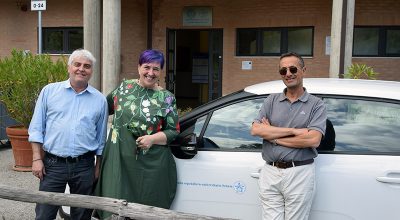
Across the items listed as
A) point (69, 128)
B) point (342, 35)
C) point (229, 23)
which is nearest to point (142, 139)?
point (69, 128)

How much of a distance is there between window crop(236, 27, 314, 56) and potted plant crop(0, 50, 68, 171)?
6688 mm

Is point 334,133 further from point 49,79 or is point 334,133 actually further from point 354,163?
point 49,79

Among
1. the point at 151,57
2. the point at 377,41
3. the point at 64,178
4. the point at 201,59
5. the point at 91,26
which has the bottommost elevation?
the point at 64,178

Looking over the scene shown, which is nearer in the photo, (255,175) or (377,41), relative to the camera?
(255,175)

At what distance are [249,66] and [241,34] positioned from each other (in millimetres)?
977

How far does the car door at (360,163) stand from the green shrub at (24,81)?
188 inches

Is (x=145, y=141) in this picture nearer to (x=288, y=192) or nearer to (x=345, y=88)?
(x=288, y=192)

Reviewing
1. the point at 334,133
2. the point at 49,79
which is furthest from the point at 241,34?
the point at 334,133

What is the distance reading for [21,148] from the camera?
668 cm

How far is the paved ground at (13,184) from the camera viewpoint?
4852 mm

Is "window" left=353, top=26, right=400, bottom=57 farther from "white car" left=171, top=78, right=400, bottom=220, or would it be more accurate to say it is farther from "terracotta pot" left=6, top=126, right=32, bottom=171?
"white car" left=171, top=78, right=400, bottom=220

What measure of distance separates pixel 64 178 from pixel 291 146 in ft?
5.32

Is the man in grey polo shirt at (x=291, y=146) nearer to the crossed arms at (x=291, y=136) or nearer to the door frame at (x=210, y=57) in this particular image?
the crossed arms at (x=291, y=136)

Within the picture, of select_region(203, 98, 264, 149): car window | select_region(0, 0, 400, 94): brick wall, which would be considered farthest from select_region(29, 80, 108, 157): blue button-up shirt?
select_region(0, 0, 400, 94): brick wall
